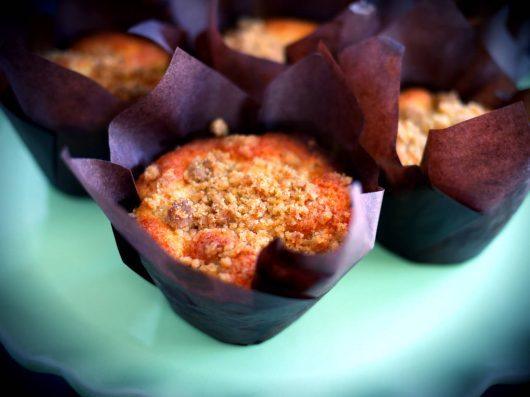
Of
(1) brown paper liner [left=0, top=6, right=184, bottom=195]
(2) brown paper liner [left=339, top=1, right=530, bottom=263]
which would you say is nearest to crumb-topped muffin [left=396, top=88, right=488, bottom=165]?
(2) brown paper liner [left=339, top=1, right=530, bottom=263]

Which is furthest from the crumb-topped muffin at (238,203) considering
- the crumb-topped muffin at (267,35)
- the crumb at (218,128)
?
the crumb-topped muffin at (267,35)

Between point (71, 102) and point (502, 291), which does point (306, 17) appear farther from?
point (502, 291)

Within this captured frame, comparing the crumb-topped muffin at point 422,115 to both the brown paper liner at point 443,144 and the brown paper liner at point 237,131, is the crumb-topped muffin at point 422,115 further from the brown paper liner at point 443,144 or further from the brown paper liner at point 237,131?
the brown paper liner at point 237,131

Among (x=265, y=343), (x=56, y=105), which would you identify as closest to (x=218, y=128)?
(x=56, y=105)

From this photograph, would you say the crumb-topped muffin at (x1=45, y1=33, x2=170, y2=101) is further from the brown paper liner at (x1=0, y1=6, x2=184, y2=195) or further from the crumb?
the crumb

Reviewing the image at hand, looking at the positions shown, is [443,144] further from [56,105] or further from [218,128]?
[56,105]

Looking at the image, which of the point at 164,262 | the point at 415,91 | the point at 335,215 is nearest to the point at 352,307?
the point at 335,215

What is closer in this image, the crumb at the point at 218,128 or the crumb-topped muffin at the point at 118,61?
the crumb at the point at 218,128
